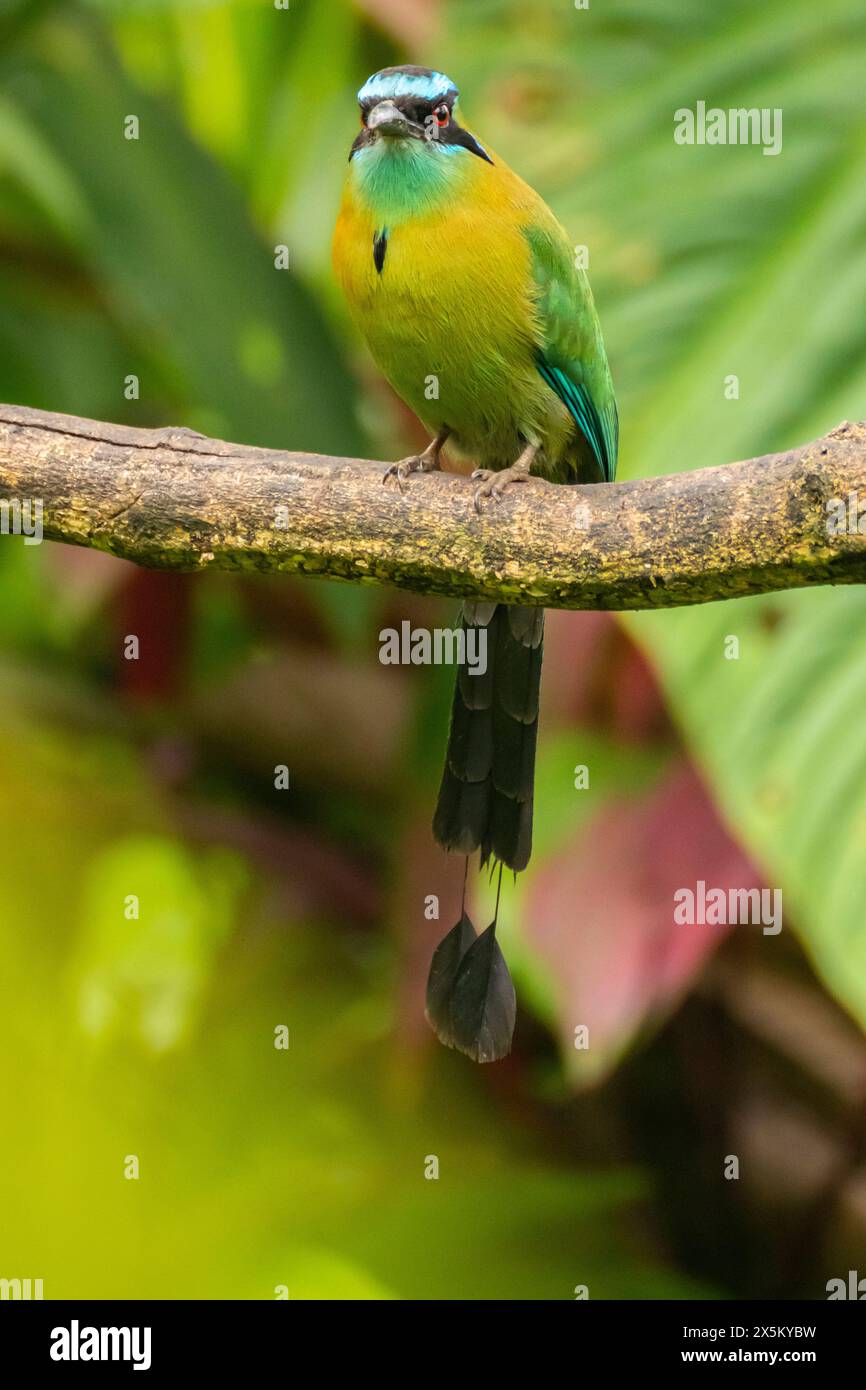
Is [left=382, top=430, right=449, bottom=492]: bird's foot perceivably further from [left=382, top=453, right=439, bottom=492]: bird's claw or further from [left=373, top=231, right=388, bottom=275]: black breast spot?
[left=373, top=231, right=388, bottom=275]: black breast spot

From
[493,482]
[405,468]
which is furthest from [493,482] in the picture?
[405,468]

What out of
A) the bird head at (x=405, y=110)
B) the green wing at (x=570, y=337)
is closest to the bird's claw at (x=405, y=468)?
the green wing at (x=570, y=337)

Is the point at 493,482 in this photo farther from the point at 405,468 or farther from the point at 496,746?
the point at 496,746

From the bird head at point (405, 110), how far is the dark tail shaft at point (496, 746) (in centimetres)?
83

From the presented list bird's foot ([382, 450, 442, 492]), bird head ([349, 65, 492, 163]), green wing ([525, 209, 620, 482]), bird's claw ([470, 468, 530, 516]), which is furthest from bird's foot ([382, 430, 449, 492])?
bird head ([349, 65, 492, 163])

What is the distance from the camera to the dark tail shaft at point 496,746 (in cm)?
277

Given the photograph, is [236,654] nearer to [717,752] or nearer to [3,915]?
[3,915]

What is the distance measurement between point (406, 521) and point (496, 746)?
63 centimetres

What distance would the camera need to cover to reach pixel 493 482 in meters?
2.42

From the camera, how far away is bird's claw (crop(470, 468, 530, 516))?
92.3 inches

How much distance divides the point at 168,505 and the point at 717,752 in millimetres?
1028

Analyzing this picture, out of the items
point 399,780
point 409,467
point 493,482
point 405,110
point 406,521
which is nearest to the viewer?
point 406,521

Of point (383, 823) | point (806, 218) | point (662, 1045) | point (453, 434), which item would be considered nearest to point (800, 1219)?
point (662, 1045)

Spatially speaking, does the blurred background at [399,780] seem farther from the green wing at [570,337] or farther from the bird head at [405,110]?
the bird head at [405,110]
